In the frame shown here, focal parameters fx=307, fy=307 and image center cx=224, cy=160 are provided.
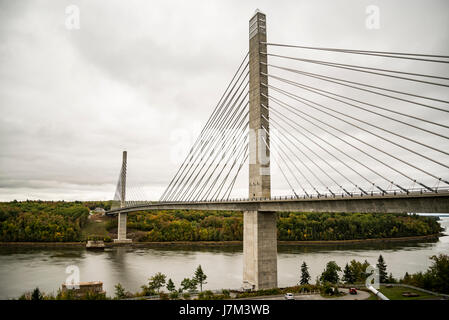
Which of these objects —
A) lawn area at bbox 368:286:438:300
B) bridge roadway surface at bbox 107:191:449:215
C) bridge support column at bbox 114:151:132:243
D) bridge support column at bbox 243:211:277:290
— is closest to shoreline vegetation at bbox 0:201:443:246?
bridge support column at bbox 114:151:132:243

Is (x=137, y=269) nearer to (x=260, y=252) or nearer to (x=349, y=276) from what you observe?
(x=260, y=252)

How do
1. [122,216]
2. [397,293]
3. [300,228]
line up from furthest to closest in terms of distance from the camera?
[300,228]
[122,216]
[397,293]

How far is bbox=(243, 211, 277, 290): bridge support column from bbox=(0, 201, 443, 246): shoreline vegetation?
4121 cm

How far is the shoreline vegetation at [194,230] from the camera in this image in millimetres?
Answer: 60406

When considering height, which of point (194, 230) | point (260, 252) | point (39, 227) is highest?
point (260, 252)

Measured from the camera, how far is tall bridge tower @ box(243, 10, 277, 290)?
2142 centimetres

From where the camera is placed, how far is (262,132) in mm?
21891

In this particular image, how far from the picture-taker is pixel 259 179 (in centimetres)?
2206

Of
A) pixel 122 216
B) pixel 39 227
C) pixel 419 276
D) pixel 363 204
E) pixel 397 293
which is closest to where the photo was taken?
pixel 363 204

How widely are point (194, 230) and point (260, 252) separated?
49228 mm

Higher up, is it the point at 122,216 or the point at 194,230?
the point at 122,216

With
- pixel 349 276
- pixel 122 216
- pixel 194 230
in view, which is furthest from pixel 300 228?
pixel 349 276

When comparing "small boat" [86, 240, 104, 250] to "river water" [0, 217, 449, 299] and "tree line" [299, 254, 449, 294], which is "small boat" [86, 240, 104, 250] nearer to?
"river water" [0, 217, 449, 299]
